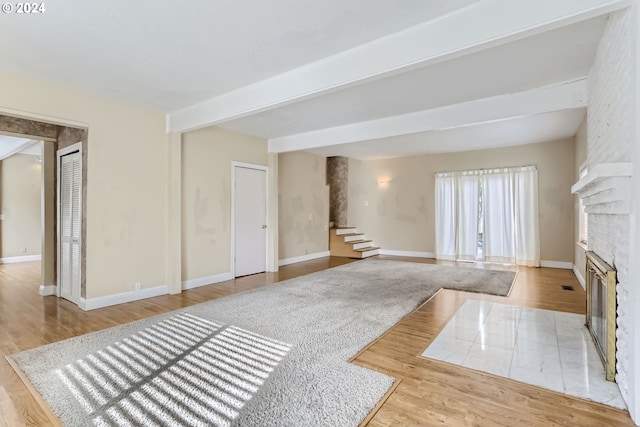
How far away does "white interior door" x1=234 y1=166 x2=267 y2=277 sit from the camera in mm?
5828

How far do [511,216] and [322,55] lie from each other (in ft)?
20.0

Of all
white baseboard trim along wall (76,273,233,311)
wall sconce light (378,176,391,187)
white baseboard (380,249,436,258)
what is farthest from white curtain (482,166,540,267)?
white baseboard trim along wall (76,273,233,311)

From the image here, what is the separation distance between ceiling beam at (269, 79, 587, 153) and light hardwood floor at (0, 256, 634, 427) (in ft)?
7.84

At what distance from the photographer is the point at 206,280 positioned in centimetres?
524

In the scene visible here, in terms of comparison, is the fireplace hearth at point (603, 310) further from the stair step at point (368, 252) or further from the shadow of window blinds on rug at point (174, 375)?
the stair step at point (368, 252)

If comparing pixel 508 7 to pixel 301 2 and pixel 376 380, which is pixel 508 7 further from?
pixel 376 380

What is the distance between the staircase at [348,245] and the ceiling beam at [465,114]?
3.20 meters

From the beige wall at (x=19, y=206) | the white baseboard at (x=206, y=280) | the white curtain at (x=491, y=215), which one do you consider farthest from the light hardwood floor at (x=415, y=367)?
the beige wall at (x=19, y=206)

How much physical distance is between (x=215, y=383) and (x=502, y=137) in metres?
6.49

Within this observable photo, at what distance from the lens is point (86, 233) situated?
3.92 meters

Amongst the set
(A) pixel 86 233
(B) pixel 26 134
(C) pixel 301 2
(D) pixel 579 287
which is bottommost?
(D) pixel 579 287

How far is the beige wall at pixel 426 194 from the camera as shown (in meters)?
6.67

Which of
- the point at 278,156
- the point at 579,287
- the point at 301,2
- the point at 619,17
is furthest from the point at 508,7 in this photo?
the point at 278,156

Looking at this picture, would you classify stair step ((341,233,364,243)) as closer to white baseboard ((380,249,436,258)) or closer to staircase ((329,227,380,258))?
staircase ((329,227,380,258))
